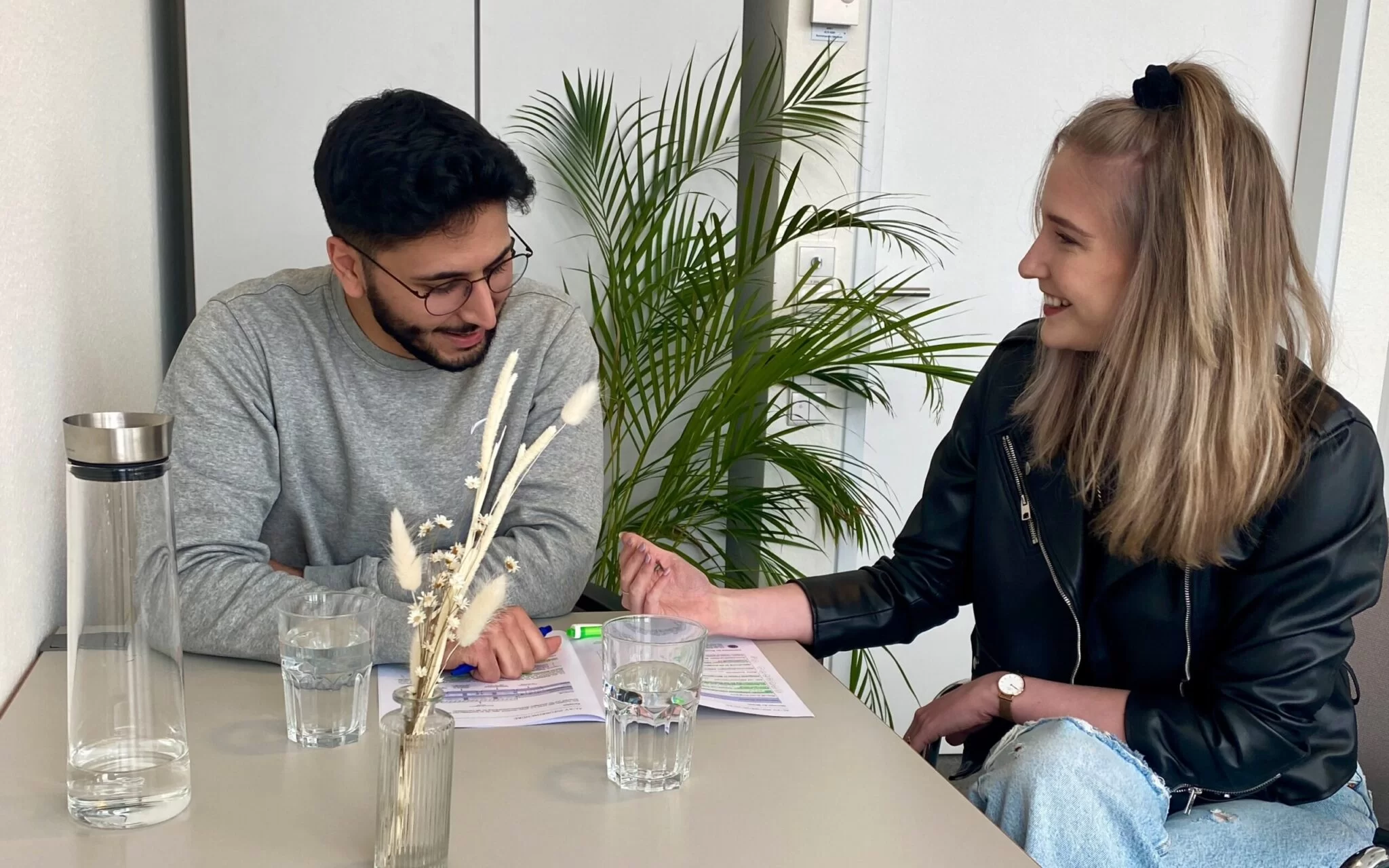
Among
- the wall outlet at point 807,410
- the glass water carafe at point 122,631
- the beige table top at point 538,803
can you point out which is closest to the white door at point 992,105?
the wall outlet at point 807,410

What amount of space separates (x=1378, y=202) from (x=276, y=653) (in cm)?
304

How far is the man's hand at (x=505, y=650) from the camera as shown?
120 centimetres

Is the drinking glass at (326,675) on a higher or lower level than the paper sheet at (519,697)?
higher

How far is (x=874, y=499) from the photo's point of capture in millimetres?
3086

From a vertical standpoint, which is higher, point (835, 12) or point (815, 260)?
point (835, 12)

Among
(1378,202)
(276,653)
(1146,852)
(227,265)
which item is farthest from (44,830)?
(1378,202)

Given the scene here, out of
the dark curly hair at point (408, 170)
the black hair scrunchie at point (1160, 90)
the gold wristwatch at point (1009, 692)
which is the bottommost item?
the gold wristwatch at point (1009, 692)

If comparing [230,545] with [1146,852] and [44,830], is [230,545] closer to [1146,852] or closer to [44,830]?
[44,830]

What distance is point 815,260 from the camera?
2.71 m

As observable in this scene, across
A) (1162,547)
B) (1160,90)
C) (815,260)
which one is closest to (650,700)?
(1162,547)

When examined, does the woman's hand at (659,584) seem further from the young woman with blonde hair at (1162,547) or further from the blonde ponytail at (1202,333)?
the blonde ponytail at (1202,333)

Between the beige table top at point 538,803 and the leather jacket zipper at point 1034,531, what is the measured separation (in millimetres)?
477

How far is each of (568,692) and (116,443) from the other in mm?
499

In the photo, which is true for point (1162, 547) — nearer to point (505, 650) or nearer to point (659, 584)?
point (659, 584)
